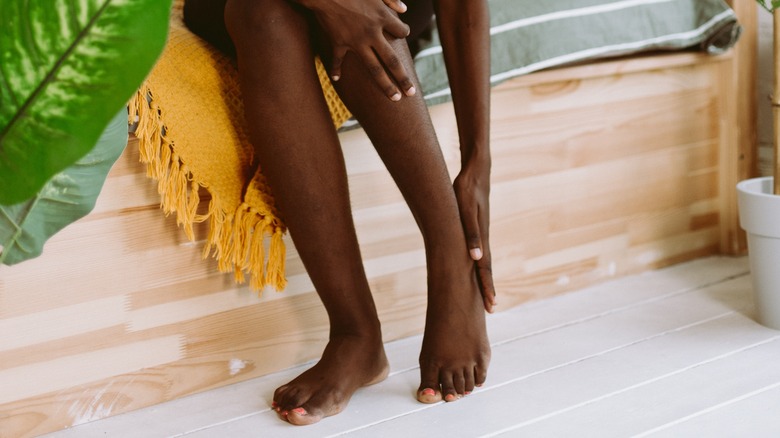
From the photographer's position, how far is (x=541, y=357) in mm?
1178

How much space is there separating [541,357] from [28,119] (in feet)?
3.27

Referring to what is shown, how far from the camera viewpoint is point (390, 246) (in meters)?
1.27

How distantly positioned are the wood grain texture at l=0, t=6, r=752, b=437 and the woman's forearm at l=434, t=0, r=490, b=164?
0.18 m

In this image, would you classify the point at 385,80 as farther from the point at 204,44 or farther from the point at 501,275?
the point at 501,275

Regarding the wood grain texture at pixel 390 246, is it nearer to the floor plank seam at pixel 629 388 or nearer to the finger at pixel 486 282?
the finger at pixel 486 282

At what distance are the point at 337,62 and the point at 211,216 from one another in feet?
0.86

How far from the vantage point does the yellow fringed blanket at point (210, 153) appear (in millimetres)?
1015

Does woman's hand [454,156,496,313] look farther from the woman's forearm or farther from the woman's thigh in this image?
the woman's thigh

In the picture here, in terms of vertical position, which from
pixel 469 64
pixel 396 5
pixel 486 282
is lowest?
pixel 486 282

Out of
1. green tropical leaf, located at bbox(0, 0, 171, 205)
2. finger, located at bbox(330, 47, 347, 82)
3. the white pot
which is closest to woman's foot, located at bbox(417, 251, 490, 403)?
finger, located at bbox(330, 47, 347, 82)

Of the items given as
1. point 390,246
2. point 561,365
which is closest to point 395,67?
point 390,246

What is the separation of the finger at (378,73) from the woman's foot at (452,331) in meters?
0.22

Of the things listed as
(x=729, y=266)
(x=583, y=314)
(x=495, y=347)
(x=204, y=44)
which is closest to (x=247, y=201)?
(x=204, y=44)

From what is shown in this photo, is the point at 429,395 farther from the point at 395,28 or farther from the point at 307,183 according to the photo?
the point at 395,28
